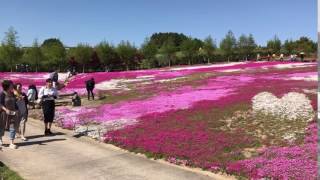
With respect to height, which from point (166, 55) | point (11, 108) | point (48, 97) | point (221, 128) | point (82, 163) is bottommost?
point (82, 163)

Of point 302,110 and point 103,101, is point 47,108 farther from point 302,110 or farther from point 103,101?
point 103,101

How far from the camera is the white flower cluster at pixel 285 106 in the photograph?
22125 mm

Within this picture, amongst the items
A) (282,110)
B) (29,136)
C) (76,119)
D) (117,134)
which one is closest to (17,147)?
(29,136)

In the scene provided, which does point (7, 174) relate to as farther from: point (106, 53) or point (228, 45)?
point (228, 45)

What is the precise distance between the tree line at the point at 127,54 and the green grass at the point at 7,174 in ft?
299

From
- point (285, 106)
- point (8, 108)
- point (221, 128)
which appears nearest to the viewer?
point (8, 108)

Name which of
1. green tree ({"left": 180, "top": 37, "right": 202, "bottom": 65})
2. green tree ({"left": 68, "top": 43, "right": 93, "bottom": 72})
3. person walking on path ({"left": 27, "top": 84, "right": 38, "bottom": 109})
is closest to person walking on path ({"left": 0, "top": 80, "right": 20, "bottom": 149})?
person walking on path ({"left": 27, "top": 84, "right": 38, "bottom": 109})

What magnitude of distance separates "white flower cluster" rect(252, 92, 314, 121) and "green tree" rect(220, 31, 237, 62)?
92.6m

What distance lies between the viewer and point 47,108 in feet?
69.6

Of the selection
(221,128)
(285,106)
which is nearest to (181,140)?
(221,128)

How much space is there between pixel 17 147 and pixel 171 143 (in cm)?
556

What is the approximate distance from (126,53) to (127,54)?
307 millimetres

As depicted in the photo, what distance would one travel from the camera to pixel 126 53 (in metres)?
112

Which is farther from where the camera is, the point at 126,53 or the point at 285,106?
the point at 126,53
